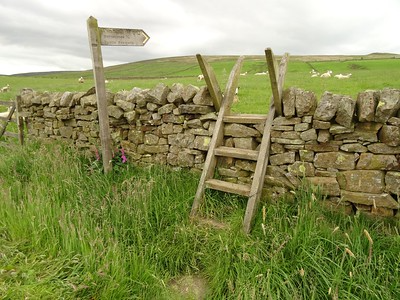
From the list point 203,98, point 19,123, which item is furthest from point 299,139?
point 19,123

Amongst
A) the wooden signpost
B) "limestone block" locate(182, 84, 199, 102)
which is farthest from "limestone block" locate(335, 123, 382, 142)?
the wooden signpost

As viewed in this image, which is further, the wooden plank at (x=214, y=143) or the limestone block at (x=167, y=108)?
the limestone block at (x=167, y=108)

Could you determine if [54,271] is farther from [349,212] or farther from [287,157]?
[349,212]

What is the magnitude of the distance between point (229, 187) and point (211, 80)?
1.43 m

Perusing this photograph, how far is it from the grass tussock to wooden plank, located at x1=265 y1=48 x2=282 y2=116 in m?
1.03

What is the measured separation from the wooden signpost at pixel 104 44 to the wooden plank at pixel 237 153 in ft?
Answer: 6.32

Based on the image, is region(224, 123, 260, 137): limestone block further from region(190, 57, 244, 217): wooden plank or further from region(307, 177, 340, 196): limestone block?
region(307, 177, 340, 196): limestone block

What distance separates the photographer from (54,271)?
2520 mm

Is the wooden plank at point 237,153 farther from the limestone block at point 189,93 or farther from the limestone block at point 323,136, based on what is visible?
the limestone block at point 189,93

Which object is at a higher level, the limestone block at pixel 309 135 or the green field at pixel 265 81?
the green field at pixel 265 81

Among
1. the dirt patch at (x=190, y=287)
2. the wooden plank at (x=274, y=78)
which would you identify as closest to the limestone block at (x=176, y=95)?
the wooden plank at (x=274, y=78)

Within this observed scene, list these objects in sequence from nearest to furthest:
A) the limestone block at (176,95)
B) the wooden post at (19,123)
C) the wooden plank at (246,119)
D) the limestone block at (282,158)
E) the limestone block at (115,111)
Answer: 1. the limestone block at (282,158)
2. the wooden plank at (246,119)
3. the limestone block at (176,95)
4. the limestone block at (115,111)
5. the wooden post at (19,123)

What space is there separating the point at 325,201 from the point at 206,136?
1800 millimetres

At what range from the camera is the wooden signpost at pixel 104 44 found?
4363 mm
